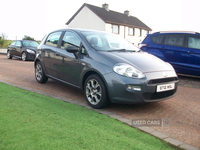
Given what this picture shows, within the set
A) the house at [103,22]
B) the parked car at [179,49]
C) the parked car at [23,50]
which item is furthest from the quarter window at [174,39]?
the house at [103,22]

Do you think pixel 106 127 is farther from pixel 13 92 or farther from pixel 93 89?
pixel 13 92

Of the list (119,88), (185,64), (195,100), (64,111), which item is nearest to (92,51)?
(119,88)

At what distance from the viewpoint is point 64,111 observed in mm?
4133

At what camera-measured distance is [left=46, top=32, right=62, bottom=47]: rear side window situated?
6.02m

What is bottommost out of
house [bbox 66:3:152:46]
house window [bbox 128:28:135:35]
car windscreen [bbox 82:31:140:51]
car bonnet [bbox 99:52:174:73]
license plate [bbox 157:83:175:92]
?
license plate [bbox 157:83:175:92]

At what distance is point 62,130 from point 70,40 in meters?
2.88

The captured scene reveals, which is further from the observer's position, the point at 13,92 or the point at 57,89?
the point at 57,89

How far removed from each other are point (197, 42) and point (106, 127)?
6348 millimetres

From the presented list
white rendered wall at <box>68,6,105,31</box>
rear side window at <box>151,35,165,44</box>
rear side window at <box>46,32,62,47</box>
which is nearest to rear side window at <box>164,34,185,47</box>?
rear side window at <box>151,35,165,44</box>

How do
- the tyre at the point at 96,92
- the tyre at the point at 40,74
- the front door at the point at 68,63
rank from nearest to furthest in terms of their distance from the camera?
the tyre at the point at 96,92 → the front door at the point at 68,63 → the tyre at the point at 40,74

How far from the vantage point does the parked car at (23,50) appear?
15852 millimetres

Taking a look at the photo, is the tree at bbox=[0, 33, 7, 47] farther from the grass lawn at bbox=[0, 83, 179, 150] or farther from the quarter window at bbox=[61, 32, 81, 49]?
the grass lawn at bbox=[0, 83, 179, 150]

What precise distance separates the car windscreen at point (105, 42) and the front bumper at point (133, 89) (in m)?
1.07

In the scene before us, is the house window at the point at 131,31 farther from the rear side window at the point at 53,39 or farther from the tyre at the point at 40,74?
the rear side window at the point at 53,39
